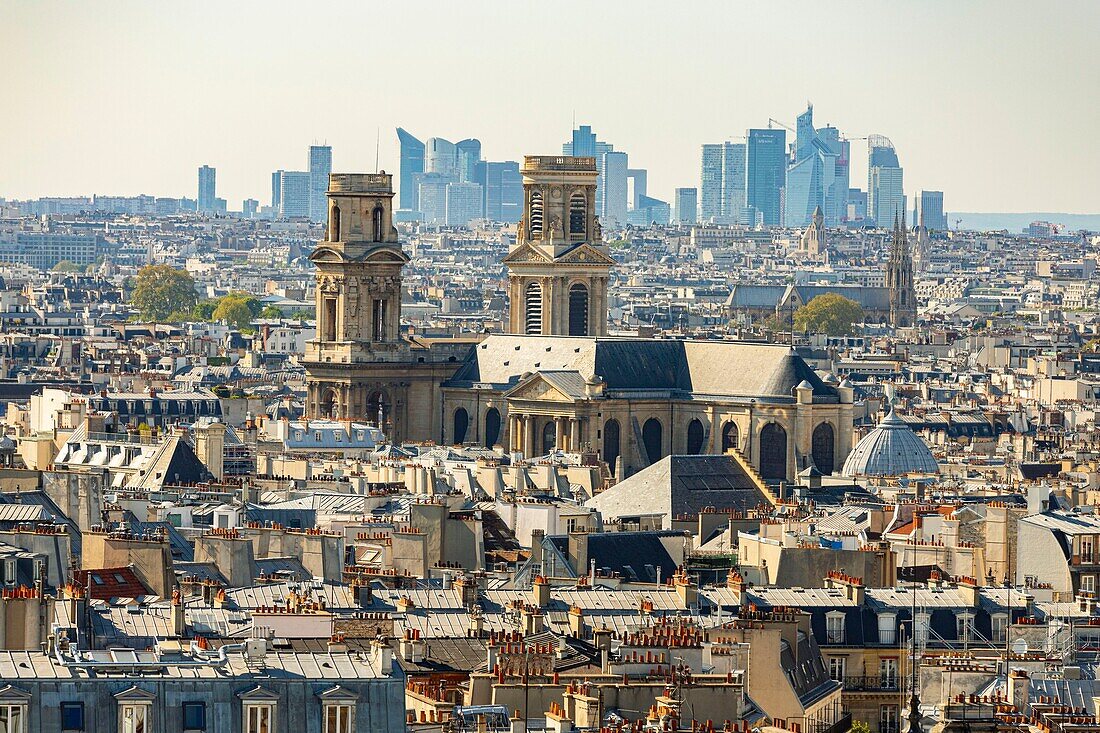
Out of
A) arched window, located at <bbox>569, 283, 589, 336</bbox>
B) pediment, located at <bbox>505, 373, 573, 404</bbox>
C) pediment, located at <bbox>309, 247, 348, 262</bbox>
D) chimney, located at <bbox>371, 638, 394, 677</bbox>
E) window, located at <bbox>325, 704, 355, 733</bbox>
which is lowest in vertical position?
window, located at <bbox>325, 704, 355, 733</bbox>

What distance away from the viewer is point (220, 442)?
7631cm

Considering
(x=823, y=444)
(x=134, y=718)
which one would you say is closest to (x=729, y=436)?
(x=823, y=444)

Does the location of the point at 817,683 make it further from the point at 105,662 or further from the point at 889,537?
the point at 889,537

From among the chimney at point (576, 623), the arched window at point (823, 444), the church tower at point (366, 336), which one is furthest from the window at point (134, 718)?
the church tower at point (366, 336)

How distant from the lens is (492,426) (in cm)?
10106

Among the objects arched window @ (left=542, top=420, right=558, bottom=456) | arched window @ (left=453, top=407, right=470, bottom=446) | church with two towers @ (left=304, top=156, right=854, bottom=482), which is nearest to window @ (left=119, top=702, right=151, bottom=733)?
church with two towers @ (left=304, top=156, right=854, bottom=482)

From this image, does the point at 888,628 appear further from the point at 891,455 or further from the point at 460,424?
the point at 460,424

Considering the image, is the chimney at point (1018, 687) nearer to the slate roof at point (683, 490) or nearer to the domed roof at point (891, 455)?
the slate roof at point (683, 490)

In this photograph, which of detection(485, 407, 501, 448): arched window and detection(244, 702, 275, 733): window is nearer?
detection(244, 702, 275, 733): window

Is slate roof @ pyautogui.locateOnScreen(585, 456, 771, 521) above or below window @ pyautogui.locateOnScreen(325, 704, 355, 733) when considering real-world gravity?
above

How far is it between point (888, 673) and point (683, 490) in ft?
103

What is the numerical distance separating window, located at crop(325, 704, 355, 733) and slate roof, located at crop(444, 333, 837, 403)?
69170mm

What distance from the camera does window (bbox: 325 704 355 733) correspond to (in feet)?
88.2

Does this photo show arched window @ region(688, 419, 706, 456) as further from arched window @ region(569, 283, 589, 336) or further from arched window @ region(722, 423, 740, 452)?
arched window @ region(569, 283, 589, 336)
